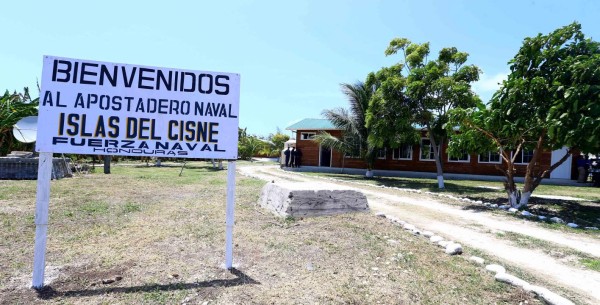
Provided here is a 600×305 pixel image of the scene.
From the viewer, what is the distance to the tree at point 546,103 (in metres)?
8.31

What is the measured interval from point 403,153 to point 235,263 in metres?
23.1

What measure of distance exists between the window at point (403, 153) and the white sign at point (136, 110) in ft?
74.7

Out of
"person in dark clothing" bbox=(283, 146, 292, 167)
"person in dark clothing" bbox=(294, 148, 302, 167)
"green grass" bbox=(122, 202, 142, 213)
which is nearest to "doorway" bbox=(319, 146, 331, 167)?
"person in dark clothing" bbox=(294, 148, 302, 167)

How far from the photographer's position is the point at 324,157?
2875 centimetres

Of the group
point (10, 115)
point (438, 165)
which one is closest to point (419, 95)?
point (438, 165)

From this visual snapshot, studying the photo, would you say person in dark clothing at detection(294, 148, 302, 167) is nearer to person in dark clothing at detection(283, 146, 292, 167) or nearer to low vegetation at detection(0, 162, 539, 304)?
person in dark clothing at detection(283, 146, 292, 167)

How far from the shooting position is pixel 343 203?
7887 mm

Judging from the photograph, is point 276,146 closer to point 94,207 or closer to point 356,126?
point 356,126

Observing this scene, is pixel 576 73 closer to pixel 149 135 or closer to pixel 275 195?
pixel 275 195

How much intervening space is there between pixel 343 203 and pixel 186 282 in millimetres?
4424

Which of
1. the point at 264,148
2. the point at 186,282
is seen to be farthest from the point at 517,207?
the point at 264,148

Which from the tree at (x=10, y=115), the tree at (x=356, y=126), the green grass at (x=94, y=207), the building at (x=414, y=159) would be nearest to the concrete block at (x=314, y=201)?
the green grass at (x=94, y=207)

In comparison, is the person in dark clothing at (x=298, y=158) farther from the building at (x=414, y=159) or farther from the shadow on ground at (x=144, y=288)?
the shadow on ground at (x=144, y=288)

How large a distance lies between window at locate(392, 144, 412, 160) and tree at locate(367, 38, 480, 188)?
667 cm
